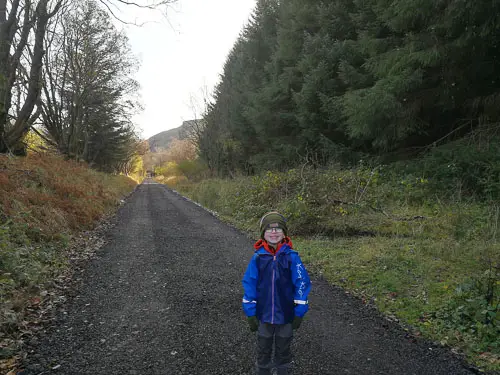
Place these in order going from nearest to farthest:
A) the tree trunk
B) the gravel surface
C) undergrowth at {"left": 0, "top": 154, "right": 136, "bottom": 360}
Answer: the gravel surface < undergrowth at {"left": 0, "top": 154, "right": 136, "bottom": 360} < the tree trunk

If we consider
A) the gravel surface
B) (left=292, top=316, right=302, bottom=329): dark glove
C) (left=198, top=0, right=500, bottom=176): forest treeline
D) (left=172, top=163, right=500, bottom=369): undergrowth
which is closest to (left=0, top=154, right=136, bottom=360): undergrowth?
the gravel surface

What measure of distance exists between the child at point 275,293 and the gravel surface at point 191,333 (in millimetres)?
448

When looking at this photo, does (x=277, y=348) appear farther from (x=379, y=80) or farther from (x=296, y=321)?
(x=379, y=80)

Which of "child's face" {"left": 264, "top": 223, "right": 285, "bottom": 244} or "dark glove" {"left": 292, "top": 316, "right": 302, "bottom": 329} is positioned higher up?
"child's face" {"left": 264, "top": 223, "right": 285, "bottom": 244}

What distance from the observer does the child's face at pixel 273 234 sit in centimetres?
318

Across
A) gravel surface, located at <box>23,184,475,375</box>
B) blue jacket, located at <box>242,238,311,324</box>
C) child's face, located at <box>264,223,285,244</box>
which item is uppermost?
child's face, located at <box>264,223,285,244</box>

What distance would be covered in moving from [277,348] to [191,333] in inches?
55.1

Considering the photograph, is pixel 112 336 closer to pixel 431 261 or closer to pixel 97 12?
pixel 431 261

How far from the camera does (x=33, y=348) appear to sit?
377 centimetres

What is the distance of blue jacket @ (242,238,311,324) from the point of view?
10.3 ft

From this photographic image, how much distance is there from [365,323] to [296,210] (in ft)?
19.2

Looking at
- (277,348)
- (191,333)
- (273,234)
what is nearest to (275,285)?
(273,234)

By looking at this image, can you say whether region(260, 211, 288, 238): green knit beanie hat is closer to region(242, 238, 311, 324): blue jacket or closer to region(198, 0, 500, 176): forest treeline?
region(242, 238, 311, 324): blue jacket

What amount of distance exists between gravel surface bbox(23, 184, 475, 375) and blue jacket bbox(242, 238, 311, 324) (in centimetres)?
73
